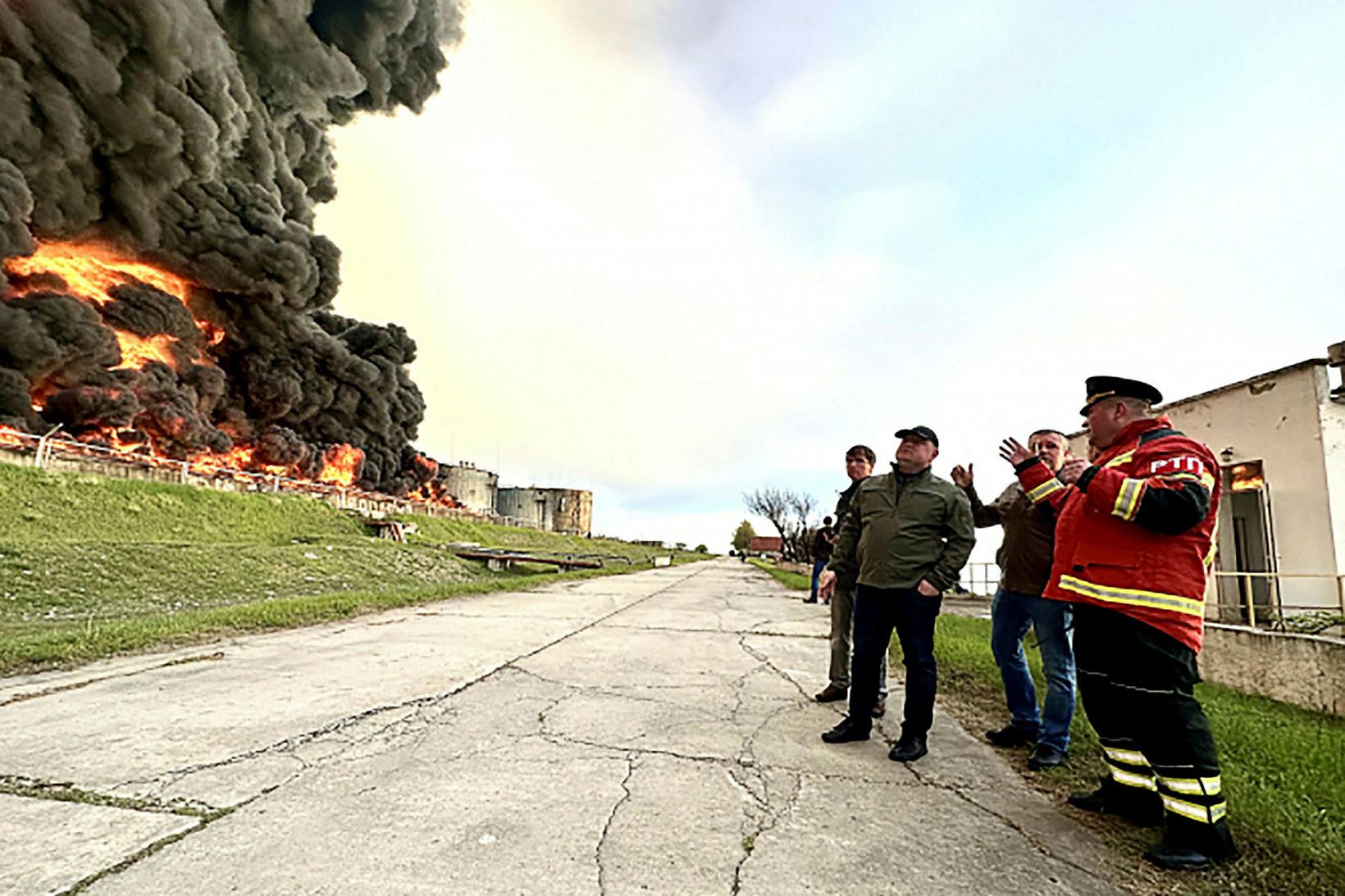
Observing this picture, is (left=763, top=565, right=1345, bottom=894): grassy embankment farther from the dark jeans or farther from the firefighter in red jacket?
the dark jeans

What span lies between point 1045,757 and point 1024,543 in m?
1.13

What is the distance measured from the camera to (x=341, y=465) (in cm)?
4375

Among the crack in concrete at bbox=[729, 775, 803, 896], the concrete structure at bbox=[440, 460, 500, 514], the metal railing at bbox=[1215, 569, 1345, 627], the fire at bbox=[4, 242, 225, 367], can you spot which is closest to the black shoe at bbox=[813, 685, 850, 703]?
the crack in concrete at bbox=[729, 775, 803, 896]

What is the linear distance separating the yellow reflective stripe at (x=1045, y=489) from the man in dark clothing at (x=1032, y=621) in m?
0.35

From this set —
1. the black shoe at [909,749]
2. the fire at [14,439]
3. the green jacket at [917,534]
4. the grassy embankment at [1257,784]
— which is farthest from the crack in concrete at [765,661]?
the fire at [14,439]

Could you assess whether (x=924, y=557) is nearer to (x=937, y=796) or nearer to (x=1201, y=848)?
(x=937, y=796)

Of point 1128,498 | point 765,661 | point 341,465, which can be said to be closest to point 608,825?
point 1128,498

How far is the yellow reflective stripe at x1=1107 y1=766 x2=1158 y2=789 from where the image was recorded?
2.72 m

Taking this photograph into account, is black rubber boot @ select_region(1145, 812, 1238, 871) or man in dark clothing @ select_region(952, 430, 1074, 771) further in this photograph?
man in dark clothing @ select_region(952, 430, 1074, 771)

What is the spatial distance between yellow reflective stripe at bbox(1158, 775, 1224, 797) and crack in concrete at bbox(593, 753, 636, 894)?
2066mm

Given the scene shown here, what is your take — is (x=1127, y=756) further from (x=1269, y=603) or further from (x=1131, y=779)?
(x=1269, y=603)

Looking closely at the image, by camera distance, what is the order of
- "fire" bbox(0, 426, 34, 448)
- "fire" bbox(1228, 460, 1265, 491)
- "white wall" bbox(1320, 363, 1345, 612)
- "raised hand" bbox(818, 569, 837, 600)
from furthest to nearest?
"fire" bbox(0, 426, 34, 448), "fire" bbox(1228, 460, 1265, 491), "white wall" bbox(1320, 363, 1345, 612), "raised hand" bbox(818, 569, 837, 600)

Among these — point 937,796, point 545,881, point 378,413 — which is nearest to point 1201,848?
Result: point 937,796

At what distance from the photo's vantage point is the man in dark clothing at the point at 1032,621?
360 centimetres
